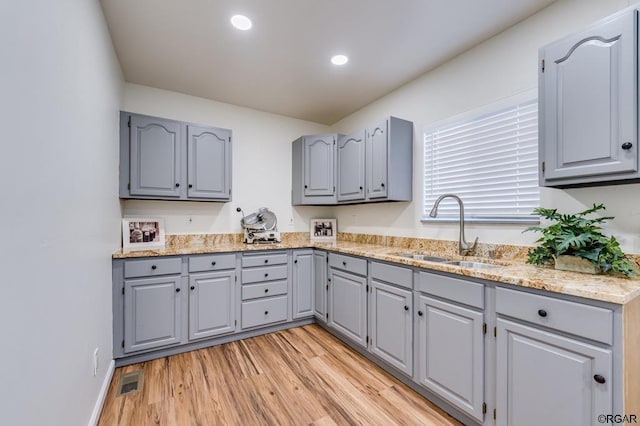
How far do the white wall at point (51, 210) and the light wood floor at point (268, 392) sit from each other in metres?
0.38

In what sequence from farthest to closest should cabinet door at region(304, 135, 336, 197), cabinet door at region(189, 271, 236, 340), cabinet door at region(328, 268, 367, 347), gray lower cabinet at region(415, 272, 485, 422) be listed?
cabinet door at region(304, 135, 336, 197)
cabinet door at region(189, 271, 236, 340)
cabinet door at region(328, 268, 367, 347)
gray lower cabinet at region(415, 272, 485, 422)

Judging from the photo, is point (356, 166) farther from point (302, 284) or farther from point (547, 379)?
point (547, 379)

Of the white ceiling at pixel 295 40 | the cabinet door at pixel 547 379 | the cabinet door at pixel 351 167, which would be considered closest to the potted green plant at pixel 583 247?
the cabinet door at pixel 547 379

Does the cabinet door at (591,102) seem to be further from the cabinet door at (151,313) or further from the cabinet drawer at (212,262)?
the cabinet door at (151,313)

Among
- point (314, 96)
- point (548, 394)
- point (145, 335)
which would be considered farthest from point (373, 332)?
point (314, 96)

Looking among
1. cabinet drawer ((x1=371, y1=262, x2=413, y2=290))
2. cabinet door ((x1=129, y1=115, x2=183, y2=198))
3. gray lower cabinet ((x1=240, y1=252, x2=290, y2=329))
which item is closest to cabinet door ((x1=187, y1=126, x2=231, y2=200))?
cabinet door ((x1=129, y1=115, x2=183, y2=198))

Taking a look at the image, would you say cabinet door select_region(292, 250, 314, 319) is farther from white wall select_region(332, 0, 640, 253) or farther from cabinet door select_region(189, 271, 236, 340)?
white wall select_region(332, 0, 640, 253)

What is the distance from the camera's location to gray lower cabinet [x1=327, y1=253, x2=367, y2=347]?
→ 2520 millimetres

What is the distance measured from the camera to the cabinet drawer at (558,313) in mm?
1158

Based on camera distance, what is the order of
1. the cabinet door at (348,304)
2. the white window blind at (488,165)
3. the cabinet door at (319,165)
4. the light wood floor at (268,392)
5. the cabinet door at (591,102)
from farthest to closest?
1. the cabinet door at (319,165)
2. the cabinet door at (348,304)
3. the white window blind at (488,165)
4. the light wood floor at (268,392)
5. the cabinet door at (591,102)

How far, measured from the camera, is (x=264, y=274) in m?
2.98

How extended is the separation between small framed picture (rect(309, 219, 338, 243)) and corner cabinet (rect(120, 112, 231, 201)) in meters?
1.24

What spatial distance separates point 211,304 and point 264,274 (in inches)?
22.4

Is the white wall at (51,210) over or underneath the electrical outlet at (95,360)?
over
